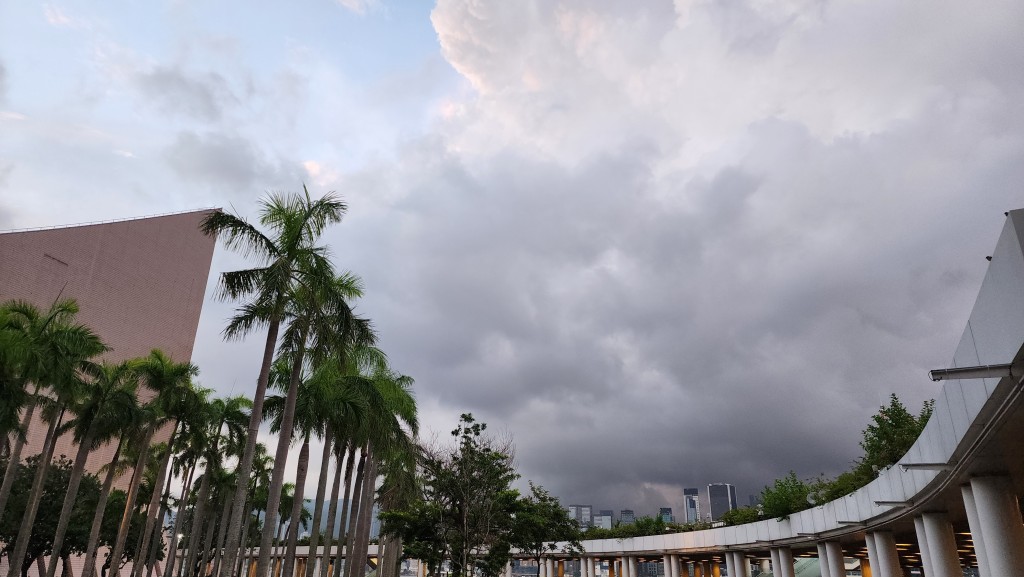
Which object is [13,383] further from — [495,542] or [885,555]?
[885,555]

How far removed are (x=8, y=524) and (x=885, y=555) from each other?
44.1 meters

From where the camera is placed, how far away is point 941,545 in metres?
18.8

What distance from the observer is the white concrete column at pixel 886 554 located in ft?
81.8

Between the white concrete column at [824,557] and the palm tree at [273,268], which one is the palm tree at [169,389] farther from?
the white concrete column at [824,557]

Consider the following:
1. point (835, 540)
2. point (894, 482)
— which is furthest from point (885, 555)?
point (894, 482)

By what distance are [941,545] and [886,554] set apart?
7.40 m

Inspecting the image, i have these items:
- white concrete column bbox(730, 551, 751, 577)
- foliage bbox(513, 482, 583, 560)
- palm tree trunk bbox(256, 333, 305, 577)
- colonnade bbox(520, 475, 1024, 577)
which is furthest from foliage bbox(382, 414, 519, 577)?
white concrete column bbox(730, 551, 751, 577)

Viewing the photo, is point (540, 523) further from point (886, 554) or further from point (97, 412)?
point (97, 412)

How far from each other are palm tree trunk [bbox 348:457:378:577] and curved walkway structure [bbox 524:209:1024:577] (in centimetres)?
2172

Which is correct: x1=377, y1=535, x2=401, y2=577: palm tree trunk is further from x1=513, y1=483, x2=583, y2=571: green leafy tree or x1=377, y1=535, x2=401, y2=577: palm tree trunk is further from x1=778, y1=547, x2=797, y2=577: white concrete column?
x1=778, y1=547, x2=797, y2=577: white concrete column

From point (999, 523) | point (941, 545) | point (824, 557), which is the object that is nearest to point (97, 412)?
point (999, 523)

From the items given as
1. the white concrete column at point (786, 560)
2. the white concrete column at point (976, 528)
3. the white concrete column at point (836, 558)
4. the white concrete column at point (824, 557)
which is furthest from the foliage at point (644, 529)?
the white concrete column at point (976, 528)

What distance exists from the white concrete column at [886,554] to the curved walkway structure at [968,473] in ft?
0.13

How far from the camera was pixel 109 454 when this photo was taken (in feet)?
202
